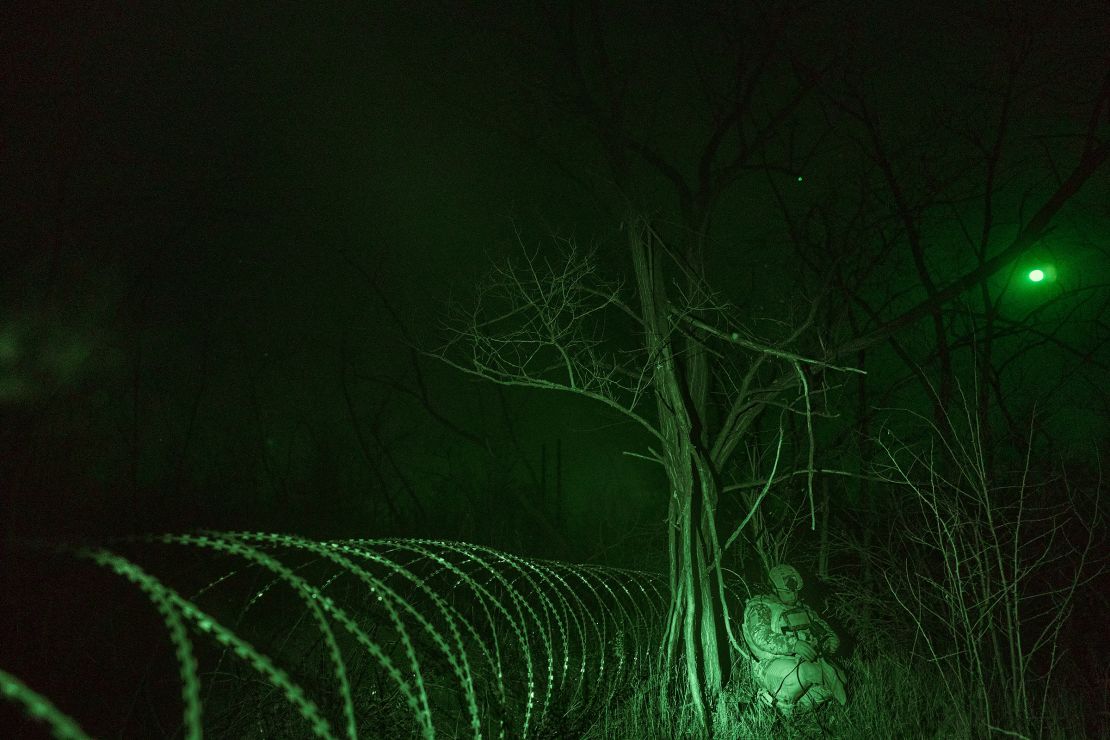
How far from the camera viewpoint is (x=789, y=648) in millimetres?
6453

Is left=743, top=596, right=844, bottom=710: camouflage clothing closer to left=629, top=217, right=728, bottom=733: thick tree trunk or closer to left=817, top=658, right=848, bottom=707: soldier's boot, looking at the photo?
left=817, top=658, right=848, bottom=707: soldier's boot

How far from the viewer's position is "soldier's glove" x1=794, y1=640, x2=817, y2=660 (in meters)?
6.41

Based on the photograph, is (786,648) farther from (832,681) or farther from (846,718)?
(846,718)

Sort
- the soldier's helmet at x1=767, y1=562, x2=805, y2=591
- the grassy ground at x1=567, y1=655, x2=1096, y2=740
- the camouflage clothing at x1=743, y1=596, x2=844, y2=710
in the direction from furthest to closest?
the soldier's helmet at x1=767, y1=562, x2=805, y2=591 → the camouflage clothing at x1=743, y1=596, x2=844, y2=710 → the grassy ground at x1=567, y1=655, x2=1096, y2=740

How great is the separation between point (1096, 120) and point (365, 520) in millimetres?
13171

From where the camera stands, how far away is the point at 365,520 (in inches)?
661

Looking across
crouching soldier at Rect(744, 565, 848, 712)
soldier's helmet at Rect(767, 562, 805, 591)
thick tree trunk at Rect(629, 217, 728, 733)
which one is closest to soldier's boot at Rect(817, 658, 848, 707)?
crouching soldier at Rect(744, 565, 848, 712)

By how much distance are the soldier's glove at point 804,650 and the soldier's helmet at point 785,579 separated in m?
0.47

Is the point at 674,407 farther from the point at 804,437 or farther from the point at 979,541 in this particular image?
the point at 804,437

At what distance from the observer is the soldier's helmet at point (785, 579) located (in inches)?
269

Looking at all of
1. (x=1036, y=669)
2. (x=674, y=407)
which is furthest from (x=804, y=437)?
(x=674, y=407)

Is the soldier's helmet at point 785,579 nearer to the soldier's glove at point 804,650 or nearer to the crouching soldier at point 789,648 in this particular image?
the crouching soldier at point 789,648

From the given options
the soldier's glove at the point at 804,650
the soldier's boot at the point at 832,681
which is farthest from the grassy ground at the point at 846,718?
the soldier's glove at the point at 804,650

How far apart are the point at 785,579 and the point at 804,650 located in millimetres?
594
